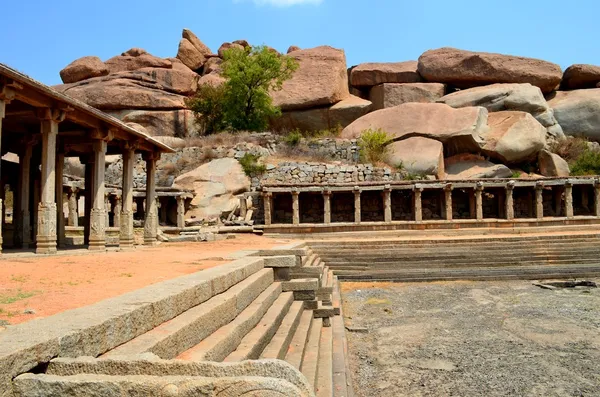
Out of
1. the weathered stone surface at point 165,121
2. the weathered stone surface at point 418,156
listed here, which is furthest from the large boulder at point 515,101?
the weathered stone surface at point 165,121

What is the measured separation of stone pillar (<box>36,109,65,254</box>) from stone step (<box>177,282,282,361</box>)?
24.0 ft

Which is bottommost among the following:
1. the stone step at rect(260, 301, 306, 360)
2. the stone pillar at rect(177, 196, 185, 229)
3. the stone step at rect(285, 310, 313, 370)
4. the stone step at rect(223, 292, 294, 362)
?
the stone step at rect(285, 310, 313, 370)

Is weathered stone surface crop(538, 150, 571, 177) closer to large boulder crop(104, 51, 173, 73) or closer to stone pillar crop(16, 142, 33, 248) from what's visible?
stone pillar crop(16, 142, 33, 248)

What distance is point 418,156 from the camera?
89.5 feet

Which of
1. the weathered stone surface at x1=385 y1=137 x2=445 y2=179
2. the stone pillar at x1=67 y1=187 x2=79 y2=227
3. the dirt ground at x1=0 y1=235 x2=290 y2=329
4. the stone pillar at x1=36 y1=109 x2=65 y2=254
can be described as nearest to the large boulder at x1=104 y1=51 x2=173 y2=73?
the stone pillar at x1=67 y1=187 x2=79 y2=227

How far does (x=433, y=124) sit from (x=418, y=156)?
126 inches

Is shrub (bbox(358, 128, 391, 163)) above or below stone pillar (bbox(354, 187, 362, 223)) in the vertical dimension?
above

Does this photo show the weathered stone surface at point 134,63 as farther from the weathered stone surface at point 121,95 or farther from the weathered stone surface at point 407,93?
the weathered stone surface at point 407,93

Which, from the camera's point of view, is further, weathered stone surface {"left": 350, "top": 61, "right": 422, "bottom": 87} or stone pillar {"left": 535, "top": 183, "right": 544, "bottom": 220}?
weathered stone surface {"left": 350, "top": 61, "right": 422, "bottom": 87}

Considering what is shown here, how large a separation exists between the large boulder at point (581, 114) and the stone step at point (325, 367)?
32.6 m

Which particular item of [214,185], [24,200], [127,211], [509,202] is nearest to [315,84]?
[214,185]

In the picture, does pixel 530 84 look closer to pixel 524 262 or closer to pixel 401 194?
pixel 401 194

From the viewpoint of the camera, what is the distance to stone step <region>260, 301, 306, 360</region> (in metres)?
4.96

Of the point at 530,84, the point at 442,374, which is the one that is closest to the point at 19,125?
the point at 442,374
